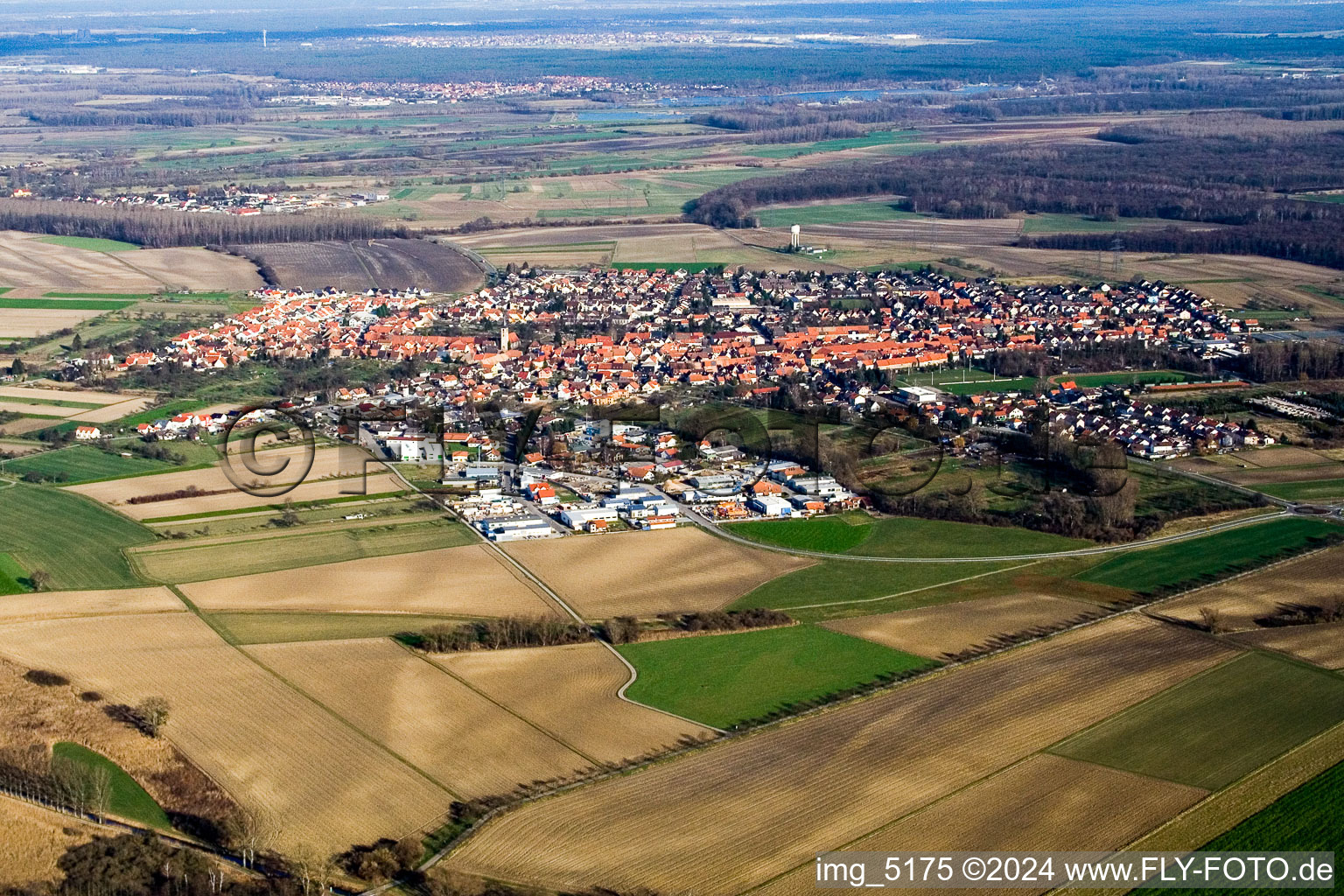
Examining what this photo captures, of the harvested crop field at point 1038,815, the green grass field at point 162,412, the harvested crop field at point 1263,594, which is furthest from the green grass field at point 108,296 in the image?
the harvested crop field at point 1038,815

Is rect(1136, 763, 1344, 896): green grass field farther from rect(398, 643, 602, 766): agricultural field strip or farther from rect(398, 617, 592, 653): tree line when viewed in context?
rect(398, 617, 592, 653): tree line

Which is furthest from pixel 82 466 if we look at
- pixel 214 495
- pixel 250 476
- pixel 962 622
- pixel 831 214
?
pixel 831 214

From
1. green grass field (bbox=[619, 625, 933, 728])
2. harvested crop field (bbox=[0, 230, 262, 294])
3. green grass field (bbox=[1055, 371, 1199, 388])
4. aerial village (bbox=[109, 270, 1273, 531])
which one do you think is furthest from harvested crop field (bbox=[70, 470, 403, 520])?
harvested crop field (bbox=[0, 230, 262, 294])

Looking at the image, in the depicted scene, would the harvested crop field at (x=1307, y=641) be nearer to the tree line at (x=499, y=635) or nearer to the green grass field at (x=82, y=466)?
the tree line at (x=499, y=635)

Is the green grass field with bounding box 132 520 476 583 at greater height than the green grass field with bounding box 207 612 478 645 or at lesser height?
greater

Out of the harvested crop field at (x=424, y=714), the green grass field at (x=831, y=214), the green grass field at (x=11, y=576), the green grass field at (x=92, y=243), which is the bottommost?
the harvested crop field at (x=424, y=714)
